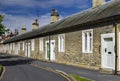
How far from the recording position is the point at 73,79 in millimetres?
14945

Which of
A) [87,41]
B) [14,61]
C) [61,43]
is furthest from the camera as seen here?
[14,61]

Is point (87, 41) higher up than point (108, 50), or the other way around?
point (87, 41)

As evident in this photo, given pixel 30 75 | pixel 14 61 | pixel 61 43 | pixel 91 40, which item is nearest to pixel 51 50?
pixel 61 43

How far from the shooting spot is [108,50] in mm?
20172

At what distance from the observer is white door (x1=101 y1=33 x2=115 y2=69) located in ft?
63.8

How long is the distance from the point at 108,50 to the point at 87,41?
3.75 m

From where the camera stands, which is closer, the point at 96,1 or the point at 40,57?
the point at 96,1

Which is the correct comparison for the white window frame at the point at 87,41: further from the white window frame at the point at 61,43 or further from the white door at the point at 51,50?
the white door at the point at 51,50

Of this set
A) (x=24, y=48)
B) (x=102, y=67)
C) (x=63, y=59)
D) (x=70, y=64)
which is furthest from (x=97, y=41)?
(x=24, y=48)

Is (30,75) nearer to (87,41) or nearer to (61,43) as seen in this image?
(87,41)

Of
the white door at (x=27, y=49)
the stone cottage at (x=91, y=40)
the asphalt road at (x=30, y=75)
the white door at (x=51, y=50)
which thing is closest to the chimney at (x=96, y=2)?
the stone cottage at (x=91, y=40)

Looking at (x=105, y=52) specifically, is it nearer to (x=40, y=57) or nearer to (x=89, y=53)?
(x=89, y=53)

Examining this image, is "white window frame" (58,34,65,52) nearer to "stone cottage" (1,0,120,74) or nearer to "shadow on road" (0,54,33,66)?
"stone cottage" (1,0,120,74)

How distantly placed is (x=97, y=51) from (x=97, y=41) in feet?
2.49
